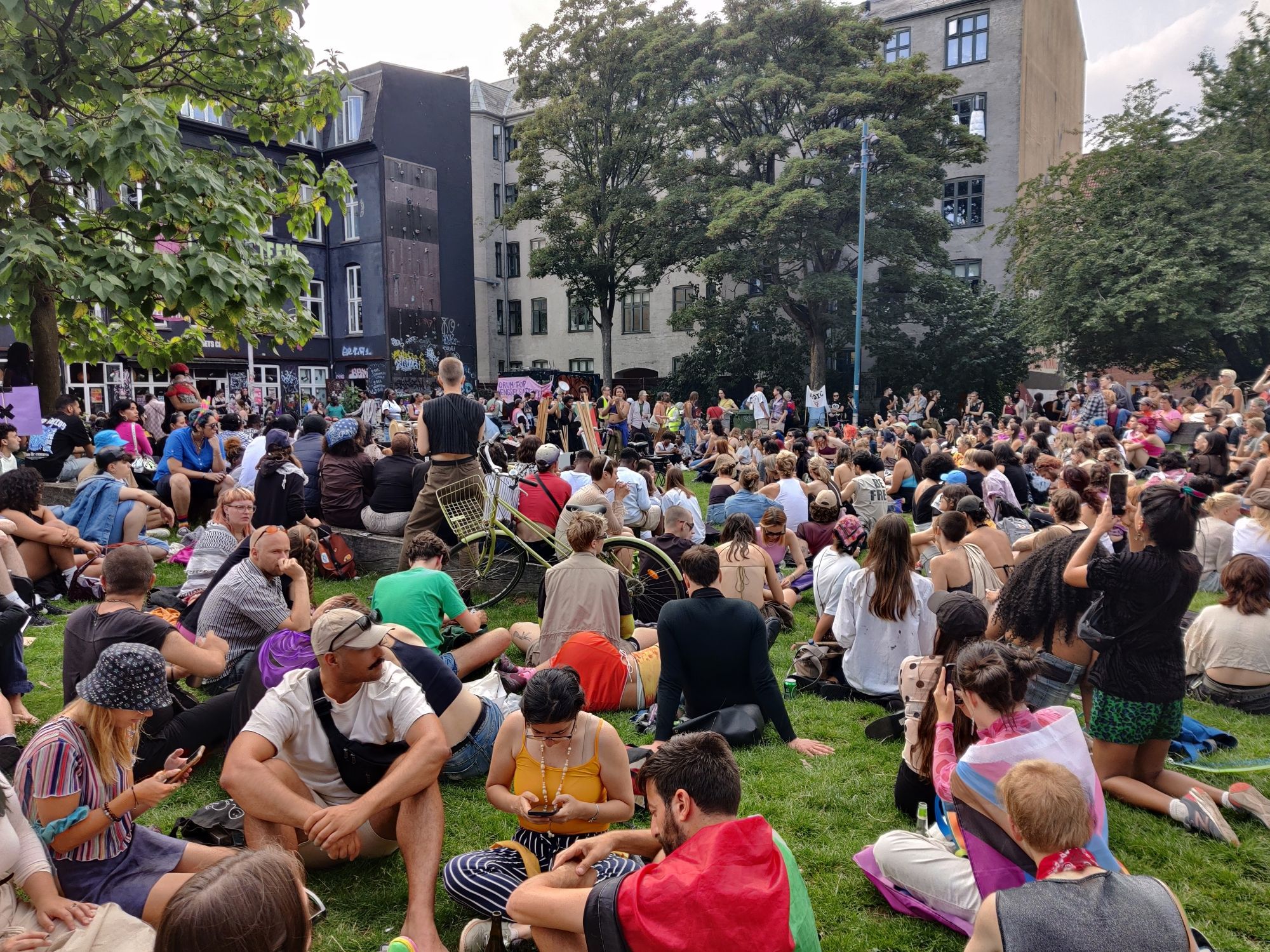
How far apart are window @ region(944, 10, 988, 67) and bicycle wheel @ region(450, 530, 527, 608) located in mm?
33741

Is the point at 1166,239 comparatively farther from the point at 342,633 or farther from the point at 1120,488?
the point at 342,633

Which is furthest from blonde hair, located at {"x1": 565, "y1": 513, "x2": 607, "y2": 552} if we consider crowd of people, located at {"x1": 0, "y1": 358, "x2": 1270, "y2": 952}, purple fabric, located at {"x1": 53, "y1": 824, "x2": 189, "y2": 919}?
purple fabric, located at {"x1": 53, "y1": 824, "x2": 189, "y2": 919}

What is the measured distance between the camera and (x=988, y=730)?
10.3ft

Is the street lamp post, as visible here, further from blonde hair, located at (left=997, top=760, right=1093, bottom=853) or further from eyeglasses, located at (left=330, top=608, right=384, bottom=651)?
blonde hair, located at (left=997, top=760, right=1093, bottom=853)

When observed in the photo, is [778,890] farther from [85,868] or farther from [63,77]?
[63,77]

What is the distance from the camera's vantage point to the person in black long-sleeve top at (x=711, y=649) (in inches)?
187

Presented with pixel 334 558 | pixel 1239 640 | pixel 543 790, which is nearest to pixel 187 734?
pixel 543 790

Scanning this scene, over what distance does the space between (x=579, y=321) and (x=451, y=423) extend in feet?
116

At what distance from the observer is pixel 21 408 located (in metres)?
9.36

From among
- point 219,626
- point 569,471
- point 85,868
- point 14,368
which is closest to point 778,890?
point 85,868

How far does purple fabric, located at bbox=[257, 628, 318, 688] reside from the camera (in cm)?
408

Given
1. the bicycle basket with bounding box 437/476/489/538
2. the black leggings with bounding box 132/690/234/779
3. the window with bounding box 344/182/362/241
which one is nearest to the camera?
the black leggings with bounding box 132/690/234/779

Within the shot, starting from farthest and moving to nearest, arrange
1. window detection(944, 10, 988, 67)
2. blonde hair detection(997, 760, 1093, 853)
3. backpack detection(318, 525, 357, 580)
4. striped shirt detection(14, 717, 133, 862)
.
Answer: window detection(944, 10, 988, 67), backpack detection(318, 525, 357, 580), striped shirt detection(14, 717, 133, 862), blonde hair detection(997, 760, 1093, 853)

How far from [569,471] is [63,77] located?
239 inches
